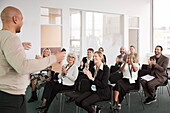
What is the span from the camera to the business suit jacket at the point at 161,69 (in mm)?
4781

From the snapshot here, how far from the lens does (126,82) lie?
439 cm

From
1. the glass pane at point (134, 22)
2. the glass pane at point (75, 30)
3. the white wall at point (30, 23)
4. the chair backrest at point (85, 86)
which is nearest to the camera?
the chair backrest at point (85, 86)

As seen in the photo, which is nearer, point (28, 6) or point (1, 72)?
point (1, 72)

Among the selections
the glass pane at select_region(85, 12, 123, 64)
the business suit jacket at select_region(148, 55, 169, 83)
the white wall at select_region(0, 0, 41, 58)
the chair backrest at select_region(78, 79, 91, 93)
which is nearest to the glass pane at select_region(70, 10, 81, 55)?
the glass pane at select_region(85, 12, 123, 64)

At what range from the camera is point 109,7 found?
9656 millimetres

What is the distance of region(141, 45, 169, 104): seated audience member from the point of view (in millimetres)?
4660

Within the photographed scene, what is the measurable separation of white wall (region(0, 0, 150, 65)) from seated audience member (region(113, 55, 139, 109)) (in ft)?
13.2

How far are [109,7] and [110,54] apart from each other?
93.2 inches

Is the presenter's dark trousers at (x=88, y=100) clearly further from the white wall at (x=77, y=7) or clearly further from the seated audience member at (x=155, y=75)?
the white wall at (x=77, y=7)

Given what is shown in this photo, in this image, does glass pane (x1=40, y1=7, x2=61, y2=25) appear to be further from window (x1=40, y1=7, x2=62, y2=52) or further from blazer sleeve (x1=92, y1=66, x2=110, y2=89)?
blazer sleeve (x1=92, y1=66, x2=110, y2=89)

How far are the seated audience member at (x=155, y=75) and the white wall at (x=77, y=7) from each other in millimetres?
4153

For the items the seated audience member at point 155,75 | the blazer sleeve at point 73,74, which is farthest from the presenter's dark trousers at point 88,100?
the seated audience member at point 155,75

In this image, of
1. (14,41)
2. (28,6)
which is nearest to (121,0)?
(28,6)

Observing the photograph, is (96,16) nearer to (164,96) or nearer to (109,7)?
(109,7)
